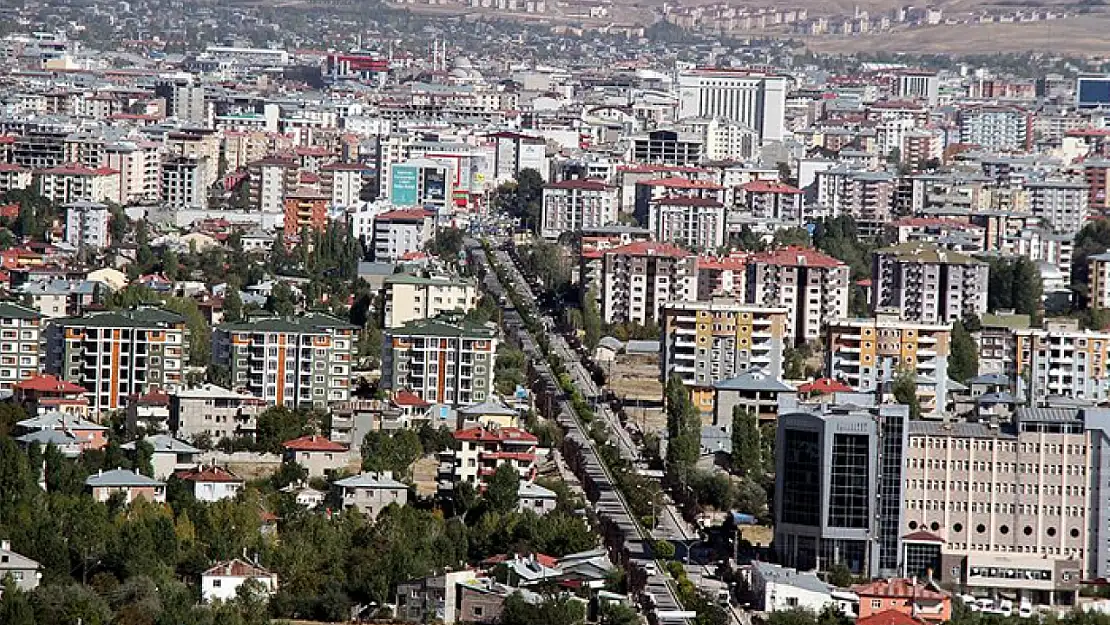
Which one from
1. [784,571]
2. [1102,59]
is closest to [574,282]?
[784,571]

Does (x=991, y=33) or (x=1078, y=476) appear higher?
(x=991, y=33)

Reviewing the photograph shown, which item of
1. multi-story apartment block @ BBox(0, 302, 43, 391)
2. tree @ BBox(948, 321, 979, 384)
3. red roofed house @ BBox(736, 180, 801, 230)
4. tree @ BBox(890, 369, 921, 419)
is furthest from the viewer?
red roofed house @ BBox(736, 180, 801, 230)

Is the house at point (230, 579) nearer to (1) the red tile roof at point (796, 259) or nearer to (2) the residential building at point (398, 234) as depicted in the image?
(1) the red tile roof at point (796, 259)

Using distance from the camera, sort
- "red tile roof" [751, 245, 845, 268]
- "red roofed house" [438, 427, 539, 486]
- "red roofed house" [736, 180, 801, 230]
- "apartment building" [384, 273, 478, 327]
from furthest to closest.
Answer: "red roofed house" [736, 180, 801, 230] < "red tile roof" [751, 245, 845, 268] < "apartment building" [384, 273, 478, 327] < "red roofed house" [438, 427, 539, 486]

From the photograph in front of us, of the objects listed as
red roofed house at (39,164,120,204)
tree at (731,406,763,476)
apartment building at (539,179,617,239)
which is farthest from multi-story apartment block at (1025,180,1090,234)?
tree at (731,406,763,476)

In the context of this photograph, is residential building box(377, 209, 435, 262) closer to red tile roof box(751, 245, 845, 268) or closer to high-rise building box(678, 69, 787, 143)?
red tile roof box(751, 245, 845, 268)

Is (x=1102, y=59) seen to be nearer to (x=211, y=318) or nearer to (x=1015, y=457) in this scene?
(x=211, y=318)

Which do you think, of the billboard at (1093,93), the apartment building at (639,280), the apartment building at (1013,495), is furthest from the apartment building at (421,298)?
the billboard at (1093,93)
